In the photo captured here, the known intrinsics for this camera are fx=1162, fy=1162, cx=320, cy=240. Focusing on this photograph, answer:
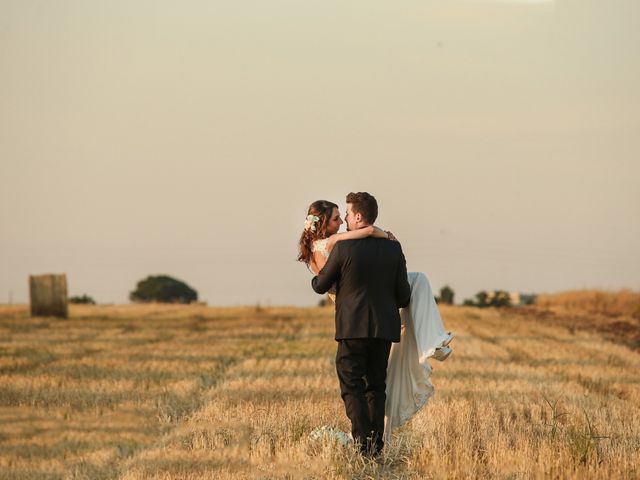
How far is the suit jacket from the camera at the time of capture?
842cm

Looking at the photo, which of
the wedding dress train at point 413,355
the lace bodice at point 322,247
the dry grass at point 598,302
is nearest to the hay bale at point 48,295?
the dry grass at point 598,302

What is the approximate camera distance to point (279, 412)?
422 inches

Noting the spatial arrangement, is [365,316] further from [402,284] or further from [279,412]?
[279,412]

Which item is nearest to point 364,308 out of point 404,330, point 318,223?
point 318,223

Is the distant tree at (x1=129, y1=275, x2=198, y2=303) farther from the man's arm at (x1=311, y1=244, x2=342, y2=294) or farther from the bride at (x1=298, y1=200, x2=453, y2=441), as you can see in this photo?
the man's arm at (x1=311, y1=244, x2=342, y2=294)

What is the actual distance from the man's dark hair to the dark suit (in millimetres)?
175

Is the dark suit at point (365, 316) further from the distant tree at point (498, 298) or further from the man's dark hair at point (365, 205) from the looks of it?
the distant tree at point (498, 298)

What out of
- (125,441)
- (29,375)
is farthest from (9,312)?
(125,441)

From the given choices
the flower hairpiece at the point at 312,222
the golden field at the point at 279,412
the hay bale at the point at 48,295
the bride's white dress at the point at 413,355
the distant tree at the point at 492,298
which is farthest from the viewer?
the distant tree at the point at 492,298

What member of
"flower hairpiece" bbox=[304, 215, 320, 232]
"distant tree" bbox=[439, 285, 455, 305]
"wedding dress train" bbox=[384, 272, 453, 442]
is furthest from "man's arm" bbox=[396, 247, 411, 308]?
"distant tree" bbox=[439, 285, 455, 305]

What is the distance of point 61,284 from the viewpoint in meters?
34.3

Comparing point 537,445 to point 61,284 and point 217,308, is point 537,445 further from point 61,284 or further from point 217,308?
point 217,308

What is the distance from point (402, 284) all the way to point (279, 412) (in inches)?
103

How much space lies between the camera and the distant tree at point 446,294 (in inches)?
1777
